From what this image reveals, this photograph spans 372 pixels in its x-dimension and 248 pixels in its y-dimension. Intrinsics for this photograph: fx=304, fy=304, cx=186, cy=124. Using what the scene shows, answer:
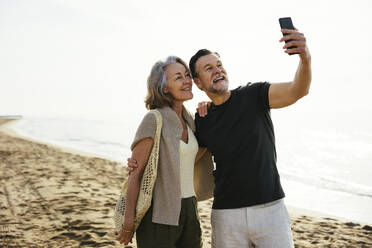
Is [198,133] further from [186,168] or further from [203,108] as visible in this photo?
[186,168]

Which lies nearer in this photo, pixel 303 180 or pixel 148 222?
pixel 148 222

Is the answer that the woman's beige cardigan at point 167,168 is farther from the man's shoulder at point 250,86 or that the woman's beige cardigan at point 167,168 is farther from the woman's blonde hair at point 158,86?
the man's shoulder at point 250,86

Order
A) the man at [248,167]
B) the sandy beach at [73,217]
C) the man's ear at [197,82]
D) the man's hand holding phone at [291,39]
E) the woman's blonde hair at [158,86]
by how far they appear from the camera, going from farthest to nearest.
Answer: the sandy beach at [73,217]
the man's ear at [197,82]
the woman's blonde hair at [158,86]
the man at [248,167]
the man's hand holding phone at [291,39]

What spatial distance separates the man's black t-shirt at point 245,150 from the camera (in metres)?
2.39

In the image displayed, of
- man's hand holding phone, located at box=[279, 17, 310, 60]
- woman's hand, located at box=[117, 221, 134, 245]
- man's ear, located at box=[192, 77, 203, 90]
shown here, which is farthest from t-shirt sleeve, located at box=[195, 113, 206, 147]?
man's hand holding phone, located at box=[279, 17, 310, 60]

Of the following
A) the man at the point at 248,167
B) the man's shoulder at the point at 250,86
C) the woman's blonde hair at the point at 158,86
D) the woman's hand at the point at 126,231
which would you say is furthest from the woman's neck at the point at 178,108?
the woman's hand at the point at 126,231

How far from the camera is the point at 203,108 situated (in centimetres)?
287

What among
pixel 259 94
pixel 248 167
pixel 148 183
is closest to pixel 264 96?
pixel 259 94

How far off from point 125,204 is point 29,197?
518 cm

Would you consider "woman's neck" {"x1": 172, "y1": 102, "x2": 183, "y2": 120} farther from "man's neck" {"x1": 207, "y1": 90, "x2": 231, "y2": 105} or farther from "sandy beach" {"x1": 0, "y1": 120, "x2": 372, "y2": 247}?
"sandy beach" {"x1": 0, "y1": 120, "x2": 372, "y2": 247}

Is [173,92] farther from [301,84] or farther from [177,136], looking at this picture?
[301,84]

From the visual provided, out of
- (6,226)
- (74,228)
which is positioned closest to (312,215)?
(74,228)

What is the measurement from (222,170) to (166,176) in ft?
1.59

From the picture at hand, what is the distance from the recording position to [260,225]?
2.32m
